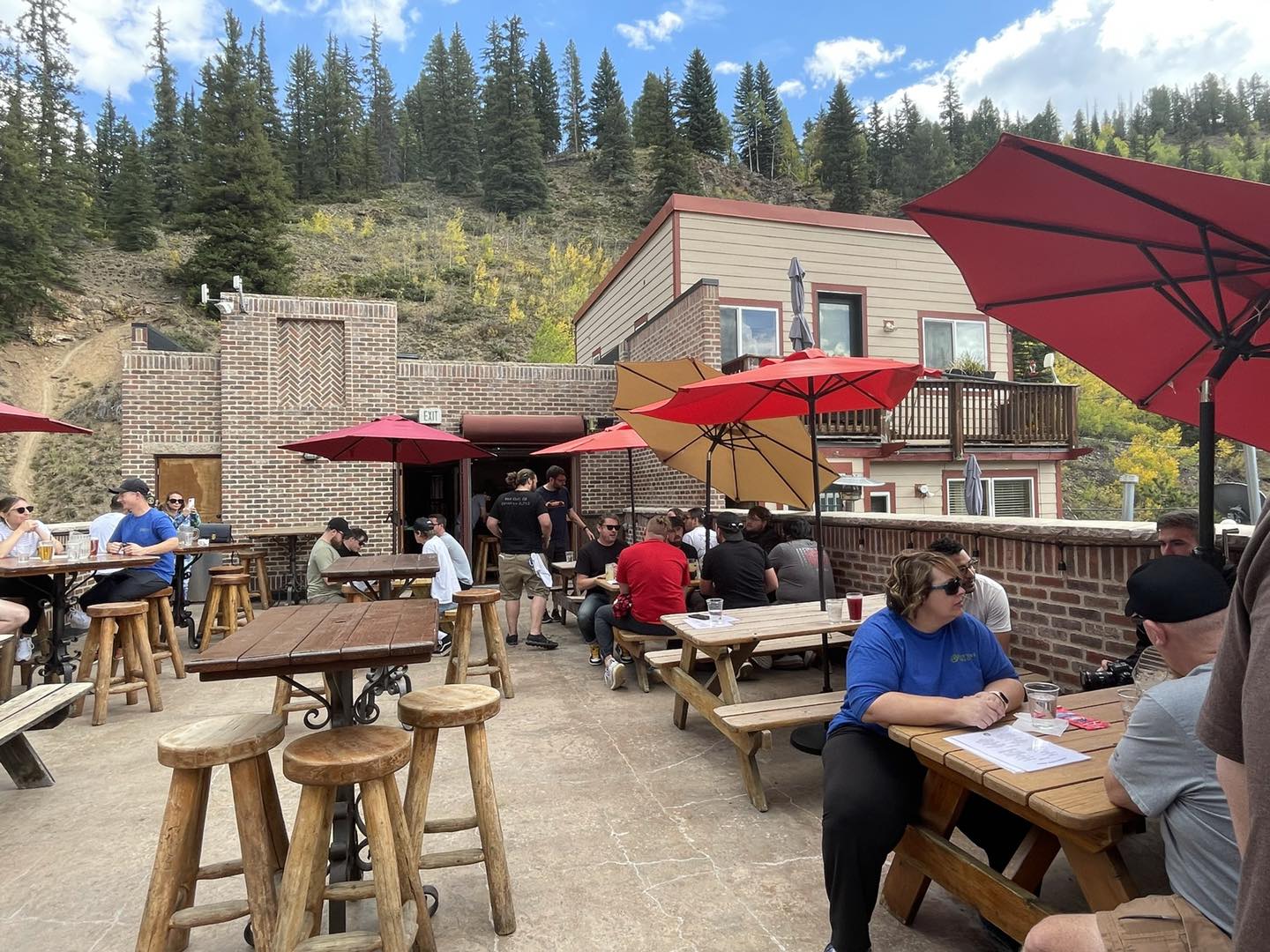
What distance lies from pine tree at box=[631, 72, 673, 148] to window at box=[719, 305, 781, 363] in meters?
52.9

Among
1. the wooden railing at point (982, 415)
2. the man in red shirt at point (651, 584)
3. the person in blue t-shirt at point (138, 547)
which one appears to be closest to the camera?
the man in red shirt at point (651, 584)

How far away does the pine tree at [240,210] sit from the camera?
2744 centimetres

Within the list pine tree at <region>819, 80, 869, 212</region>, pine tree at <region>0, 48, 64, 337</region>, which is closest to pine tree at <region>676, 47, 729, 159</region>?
pine tree at <region>819, 80, 869, 212</region>

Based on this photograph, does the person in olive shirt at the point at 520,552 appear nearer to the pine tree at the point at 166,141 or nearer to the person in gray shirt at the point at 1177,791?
the person in gray shirt at the point at 1177,791

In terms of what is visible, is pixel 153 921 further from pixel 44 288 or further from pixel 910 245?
pixel 44 288

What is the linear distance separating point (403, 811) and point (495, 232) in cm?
4651

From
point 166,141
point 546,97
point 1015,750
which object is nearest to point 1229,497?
point 1015,750

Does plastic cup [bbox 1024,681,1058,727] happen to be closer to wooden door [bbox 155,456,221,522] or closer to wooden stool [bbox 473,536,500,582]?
wooden stool [bbox 473,536,500,582]

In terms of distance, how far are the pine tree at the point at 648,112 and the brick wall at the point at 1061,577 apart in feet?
200

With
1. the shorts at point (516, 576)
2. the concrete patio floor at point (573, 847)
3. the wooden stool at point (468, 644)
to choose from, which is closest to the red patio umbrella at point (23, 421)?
the concrete patio floor at point (573, 847)

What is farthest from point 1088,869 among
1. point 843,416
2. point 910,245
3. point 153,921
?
point 910,245

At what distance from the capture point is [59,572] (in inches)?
197

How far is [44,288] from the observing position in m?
26.1

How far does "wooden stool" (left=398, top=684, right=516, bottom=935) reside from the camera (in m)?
2.41
